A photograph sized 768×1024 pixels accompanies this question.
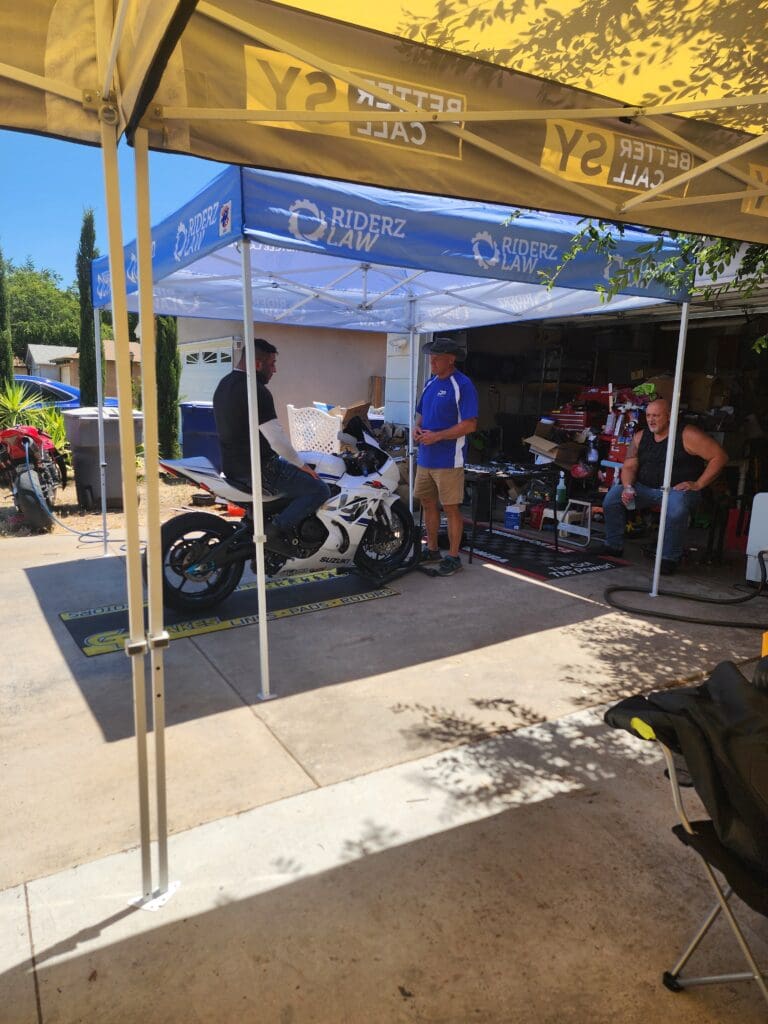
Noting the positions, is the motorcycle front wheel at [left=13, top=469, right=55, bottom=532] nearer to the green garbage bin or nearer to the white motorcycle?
the green garbage bin

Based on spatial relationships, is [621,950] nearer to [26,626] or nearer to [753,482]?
[26,626]

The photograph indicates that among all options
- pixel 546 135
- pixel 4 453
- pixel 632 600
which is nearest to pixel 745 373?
pixel 632 600

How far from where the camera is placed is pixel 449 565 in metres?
5.75

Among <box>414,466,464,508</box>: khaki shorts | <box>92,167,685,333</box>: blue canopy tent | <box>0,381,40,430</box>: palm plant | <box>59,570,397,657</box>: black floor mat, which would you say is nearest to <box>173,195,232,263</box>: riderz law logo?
<box>92,167,685,333</box>: blue canopy tent

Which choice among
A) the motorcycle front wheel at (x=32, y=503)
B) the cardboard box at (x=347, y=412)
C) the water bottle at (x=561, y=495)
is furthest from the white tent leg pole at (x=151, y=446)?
the water bottle at (x=561, y=495)

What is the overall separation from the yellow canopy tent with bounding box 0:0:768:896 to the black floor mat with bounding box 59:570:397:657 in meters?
2.38

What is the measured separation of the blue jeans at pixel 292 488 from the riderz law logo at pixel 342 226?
1720 mm

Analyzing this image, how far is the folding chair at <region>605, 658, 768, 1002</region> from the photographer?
1.64m

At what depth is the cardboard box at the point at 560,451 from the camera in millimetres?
7512

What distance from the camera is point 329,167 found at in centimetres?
221

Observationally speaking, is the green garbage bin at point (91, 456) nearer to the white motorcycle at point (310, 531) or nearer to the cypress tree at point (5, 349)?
the white motorcycle at point (310, 531)

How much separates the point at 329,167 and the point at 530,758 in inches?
104

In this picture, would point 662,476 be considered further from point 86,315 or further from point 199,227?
point 86,315

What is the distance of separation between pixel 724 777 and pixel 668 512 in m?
4.60
